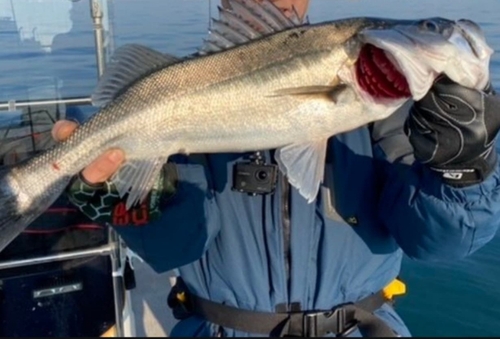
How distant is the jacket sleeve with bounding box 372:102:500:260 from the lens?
188 centimetres

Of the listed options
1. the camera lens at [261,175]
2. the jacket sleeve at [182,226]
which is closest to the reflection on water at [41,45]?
the jacket sleeve at [182,226]

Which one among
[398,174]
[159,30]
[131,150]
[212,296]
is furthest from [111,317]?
[159,30]

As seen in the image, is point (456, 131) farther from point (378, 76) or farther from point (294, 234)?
point (294, 234)

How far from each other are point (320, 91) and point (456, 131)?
40cm

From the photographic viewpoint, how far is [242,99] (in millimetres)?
1970

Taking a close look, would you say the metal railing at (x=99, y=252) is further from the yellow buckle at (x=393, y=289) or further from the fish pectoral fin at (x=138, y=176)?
the yellow buckle at (x=393, y=289)

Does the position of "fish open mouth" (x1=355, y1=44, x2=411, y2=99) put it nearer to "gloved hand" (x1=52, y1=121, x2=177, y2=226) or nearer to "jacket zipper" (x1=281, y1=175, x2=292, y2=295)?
"jacket zipper" (x1=281, y1=175, x2=292, y2=295)

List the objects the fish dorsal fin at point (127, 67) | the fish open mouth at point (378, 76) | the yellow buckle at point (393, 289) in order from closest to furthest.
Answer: the fish open mouth at point (378, 76)
the fish dorsal fin at point (127, 67)
the yellow buckle at point (393, 289)

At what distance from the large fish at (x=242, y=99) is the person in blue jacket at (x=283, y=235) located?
0.09 m

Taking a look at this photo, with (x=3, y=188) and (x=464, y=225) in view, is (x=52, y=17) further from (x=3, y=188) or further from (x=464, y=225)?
(x=464, y=225)

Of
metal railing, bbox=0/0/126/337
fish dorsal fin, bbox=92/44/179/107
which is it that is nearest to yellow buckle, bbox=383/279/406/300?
fish dorsal fin, bbox=92/44/179/107

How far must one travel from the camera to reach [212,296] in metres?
2.22

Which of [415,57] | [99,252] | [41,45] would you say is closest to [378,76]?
[415,57]

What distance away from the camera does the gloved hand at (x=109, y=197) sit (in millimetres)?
2111
